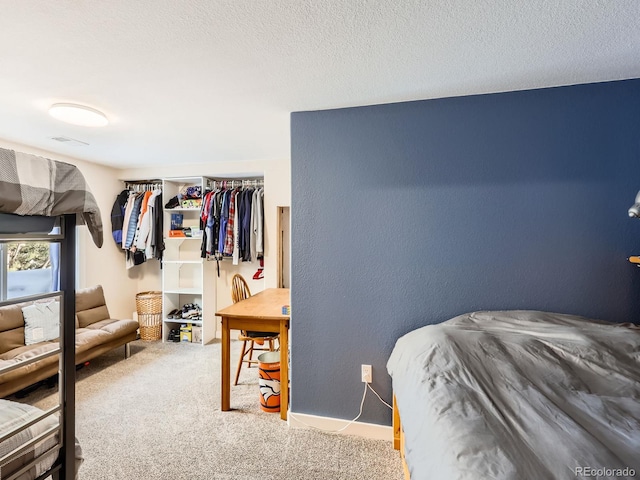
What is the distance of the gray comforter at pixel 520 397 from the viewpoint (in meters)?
0.87

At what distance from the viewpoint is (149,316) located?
4086mm

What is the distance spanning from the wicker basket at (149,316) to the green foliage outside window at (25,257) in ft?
3.83

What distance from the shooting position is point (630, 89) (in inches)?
71.3

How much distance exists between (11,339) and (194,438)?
189cm

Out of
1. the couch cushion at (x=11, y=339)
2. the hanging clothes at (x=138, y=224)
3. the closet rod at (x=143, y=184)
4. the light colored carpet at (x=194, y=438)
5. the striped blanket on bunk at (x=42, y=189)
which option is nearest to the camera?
the striped blanket on bunk at (x=42, y=189)

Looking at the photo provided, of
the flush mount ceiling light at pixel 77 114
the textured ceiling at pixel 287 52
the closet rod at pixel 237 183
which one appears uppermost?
the textured ceiling at pixel 287 52

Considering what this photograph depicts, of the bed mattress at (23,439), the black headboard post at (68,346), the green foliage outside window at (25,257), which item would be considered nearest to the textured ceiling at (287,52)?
the black headboard post at (68,346)

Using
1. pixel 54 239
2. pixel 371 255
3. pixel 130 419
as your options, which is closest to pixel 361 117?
pixel 371 255

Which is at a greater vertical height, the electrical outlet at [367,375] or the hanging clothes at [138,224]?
the hanging clothes at [138,224]

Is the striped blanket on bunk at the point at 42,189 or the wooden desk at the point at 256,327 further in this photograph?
the wooden desk at the point at 256,327

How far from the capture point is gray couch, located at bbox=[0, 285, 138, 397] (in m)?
2.35

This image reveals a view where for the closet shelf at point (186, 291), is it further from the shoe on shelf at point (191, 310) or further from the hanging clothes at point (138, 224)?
the hanging clothes at point (138, 224)

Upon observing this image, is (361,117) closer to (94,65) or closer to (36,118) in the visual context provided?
(94,65)

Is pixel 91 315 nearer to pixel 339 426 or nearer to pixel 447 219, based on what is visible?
pixel 339 426
